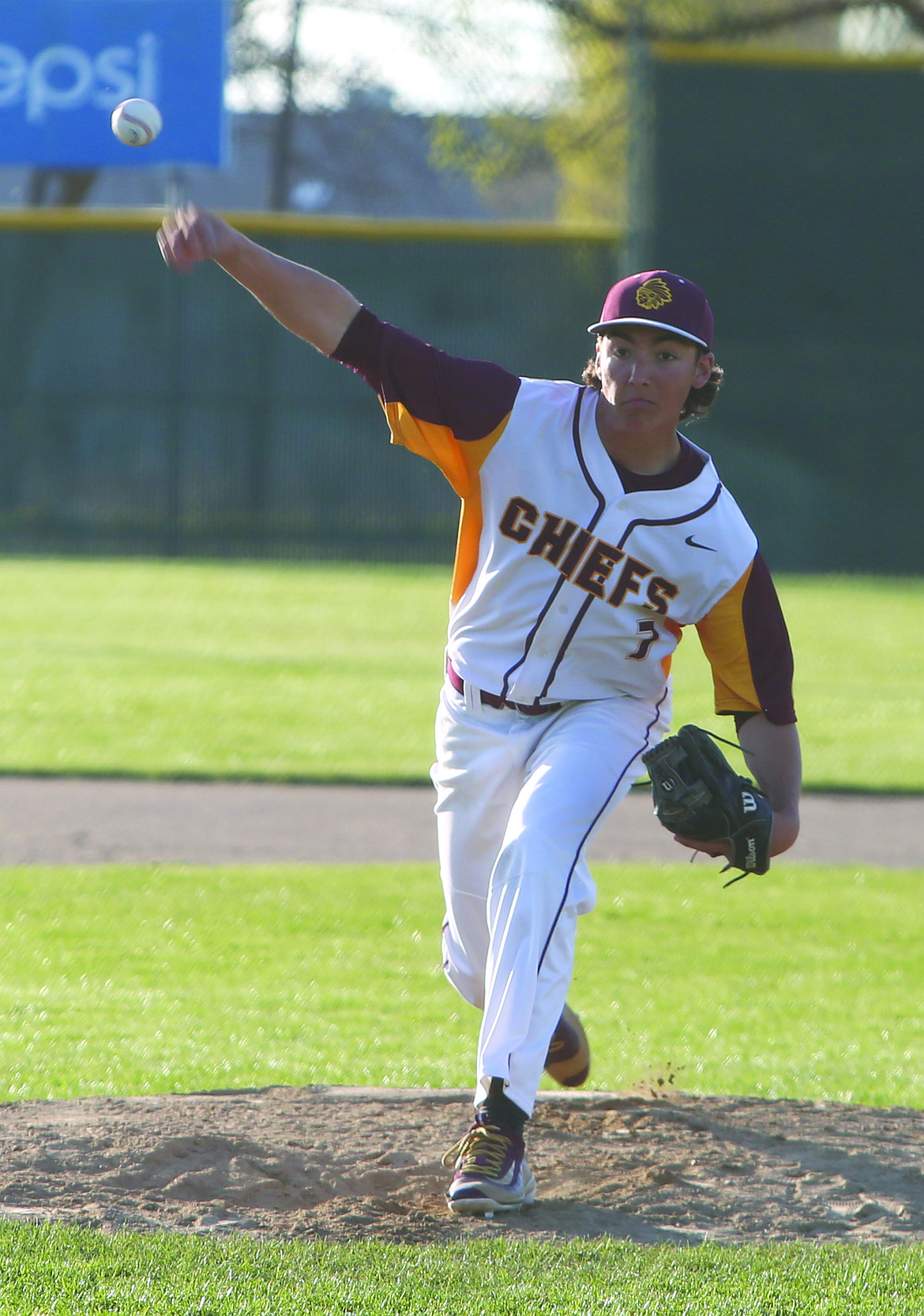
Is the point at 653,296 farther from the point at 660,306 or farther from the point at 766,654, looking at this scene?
the point at 766,654

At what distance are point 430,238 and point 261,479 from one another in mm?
3700

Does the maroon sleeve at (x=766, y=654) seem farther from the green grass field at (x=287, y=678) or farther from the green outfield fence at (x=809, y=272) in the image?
the green outfield fence at (x=809, y=272)

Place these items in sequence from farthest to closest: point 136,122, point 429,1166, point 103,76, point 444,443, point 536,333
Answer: point 103,76 → point 536,333 → point 136,122 → point 444,443 → point 429,1166

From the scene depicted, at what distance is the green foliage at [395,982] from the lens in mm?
4387

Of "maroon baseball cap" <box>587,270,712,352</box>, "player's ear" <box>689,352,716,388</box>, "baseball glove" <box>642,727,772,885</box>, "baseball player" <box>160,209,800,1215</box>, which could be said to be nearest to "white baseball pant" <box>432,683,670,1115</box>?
"baseball player" <box>160,209,800,1215</box>

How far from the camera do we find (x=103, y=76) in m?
22.5

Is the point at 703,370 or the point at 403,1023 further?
the point at 403,1023

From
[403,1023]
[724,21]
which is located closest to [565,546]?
[403,1023]

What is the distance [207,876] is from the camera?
657 cm

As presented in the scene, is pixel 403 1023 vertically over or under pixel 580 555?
under

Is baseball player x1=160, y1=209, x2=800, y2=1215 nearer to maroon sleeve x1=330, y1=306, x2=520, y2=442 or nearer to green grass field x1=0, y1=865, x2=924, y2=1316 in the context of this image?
maroon sleeve x1=330, y1=306, x2=520, y2=442

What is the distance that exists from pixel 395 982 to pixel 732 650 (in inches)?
84.4

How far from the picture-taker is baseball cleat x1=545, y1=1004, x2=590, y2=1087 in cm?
391

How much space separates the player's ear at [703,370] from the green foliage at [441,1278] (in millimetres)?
1860
